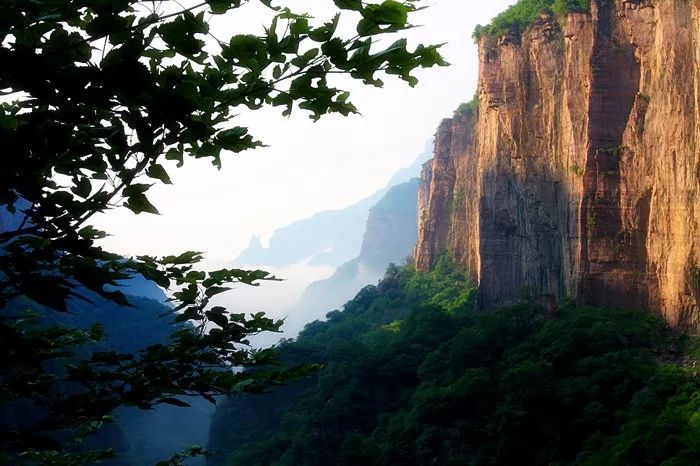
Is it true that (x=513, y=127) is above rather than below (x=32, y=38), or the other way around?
above

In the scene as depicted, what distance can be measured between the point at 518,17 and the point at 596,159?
443 inches

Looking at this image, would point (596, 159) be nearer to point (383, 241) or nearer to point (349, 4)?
point (349, 4)

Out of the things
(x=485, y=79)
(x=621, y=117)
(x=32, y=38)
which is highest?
(x=485, y=79)

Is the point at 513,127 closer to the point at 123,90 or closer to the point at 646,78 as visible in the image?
the point at 646,78

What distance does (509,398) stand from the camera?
19.1 meters

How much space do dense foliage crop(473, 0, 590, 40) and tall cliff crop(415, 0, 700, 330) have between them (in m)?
0.52

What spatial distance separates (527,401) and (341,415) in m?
9.81

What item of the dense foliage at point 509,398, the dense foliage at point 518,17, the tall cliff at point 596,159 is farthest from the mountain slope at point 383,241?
the dense foliage at point 509,398

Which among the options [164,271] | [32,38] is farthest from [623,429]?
[32,38]

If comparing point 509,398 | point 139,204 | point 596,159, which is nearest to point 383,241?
point 596,159

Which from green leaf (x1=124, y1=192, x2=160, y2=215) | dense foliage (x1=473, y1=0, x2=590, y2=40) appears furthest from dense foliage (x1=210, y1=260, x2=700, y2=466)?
green leaf (x1=124, y1=192, x2=160, y2=215)

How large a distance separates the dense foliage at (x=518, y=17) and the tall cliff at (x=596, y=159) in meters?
0.52

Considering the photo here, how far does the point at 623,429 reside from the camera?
15.5m

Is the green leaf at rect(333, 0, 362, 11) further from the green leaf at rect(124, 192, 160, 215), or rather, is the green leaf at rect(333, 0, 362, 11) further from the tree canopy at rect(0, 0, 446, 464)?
the green leaf at rect(124, 192, 160, 215)
